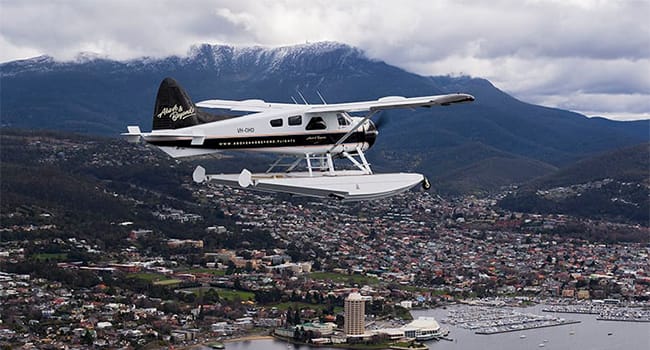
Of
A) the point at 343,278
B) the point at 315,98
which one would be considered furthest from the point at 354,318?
the point at 315,98

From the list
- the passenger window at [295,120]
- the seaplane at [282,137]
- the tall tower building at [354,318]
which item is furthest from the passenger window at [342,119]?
the tall tower building at [354,318]

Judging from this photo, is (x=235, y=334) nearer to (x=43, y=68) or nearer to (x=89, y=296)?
(x=89, y=296)

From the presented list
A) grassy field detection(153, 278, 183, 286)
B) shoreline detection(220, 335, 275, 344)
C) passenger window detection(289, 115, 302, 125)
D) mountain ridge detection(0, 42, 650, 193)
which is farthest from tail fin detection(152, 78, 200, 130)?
mountain ridge detection(0, 42, 650, 193)

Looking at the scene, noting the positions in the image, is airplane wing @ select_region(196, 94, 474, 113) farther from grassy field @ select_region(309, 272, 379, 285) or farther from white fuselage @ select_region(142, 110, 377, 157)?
grassy field @ select_region(309, 272, 379, 285)

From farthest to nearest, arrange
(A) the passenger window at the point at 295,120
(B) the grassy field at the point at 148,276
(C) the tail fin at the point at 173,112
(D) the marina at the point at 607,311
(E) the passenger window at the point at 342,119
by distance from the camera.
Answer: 1. (B) the grassy field at the point at 148,276
2. (D) the marina at the point at 607,311
3. (E) the passenger window at the point at 342,119
4. (A) the passenger window at the point at 295,120
5. (C) the tail fin at the point at 173,112

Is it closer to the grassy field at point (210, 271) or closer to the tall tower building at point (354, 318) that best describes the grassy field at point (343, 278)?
the grassy field at point (210, 271)

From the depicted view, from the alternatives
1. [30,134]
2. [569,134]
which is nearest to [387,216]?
[30,134]
